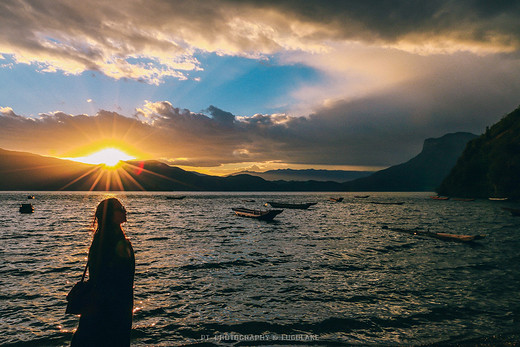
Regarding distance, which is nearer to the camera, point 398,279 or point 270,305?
point 270,305

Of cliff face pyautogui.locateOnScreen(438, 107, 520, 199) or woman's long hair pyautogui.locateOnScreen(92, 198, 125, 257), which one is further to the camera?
cliff face pyautogui.locateOnScreen(438, 107, 520, 199)

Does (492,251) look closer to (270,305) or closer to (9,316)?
(270,305)

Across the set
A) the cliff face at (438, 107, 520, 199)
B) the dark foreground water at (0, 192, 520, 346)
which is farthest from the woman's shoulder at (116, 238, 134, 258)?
the cliff face at (438, 107, 520, 199)

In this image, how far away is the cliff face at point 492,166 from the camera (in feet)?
366

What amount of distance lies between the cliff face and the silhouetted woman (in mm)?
144319

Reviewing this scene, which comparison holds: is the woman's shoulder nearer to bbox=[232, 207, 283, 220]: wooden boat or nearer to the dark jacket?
the dark jacket

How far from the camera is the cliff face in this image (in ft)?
366

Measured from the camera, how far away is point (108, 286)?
4.79m

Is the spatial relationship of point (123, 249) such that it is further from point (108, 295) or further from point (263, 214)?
point (263, 214)

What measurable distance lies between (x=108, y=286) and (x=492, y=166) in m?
148

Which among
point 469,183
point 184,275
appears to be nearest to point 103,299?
point 184,275

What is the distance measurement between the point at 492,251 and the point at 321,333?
24.1 m

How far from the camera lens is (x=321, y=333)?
977 centimetres

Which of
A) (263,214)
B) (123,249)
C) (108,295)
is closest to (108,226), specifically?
(123,249)
